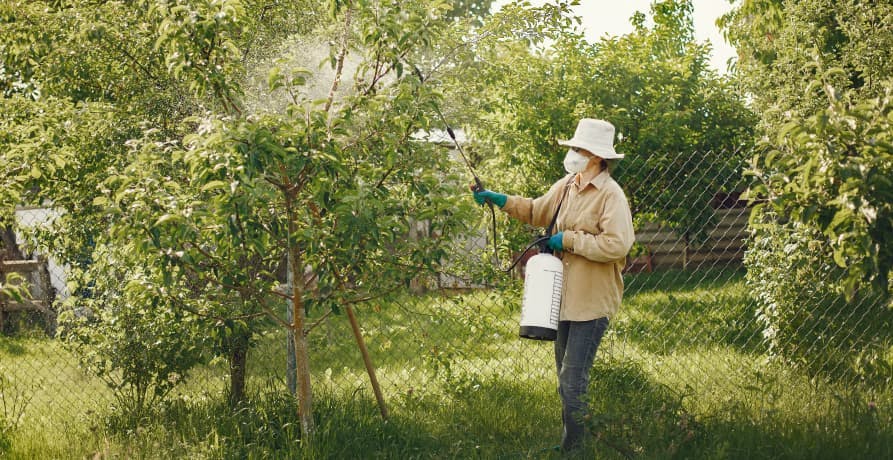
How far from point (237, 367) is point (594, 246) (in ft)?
8.22

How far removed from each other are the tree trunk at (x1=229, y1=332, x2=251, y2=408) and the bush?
3.44m

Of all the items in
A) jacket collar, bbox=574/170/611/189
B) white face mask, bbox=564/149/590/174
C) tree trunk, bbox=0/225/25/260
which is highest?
white face mask, bbox=564/149/590/174

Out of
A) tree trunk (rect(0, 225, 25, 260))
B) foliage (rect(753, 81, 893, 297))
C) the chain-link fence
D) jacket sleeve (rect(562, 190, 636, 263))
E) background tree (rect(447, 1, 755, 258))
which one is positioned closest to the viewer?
foliage (rect(753, 81, 893, 297))

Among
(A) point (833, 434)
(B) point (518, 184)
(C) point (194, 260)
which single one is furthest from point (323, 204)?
(B) point (518, 184)

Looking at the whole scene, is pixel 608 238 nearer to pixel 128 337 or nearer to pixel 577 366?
pixel 577 366

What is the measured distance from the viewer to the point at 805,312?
5516 mm

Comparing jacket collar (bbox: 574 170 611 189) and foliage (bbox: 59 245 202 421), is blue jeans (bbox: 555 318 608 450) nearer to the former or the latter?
jacket collar (bbox: 574 170 611 189)

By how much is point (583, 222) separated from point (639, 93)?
511 centimetres

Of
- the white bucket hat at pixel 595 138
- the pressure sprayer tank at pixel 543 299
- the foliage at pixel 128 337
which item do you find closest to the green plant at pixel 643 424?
the pressure sprayer tank at pixel 543 299

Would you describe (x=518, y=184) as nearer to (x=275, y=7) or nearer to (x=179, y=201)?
(x=275, y=7)

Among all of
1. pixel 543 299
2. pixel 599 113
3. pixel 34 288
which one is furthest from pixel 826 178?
pixel 34 288

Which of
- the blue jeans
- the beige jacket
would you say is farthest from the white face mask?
the blue jeans

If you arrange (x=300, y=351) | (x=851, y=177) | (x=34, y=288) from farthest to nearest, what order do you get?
(x=34, y=288) → (x=300, y=351) → (x=851, y=177)

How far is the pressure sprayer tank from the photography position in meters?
4.05
